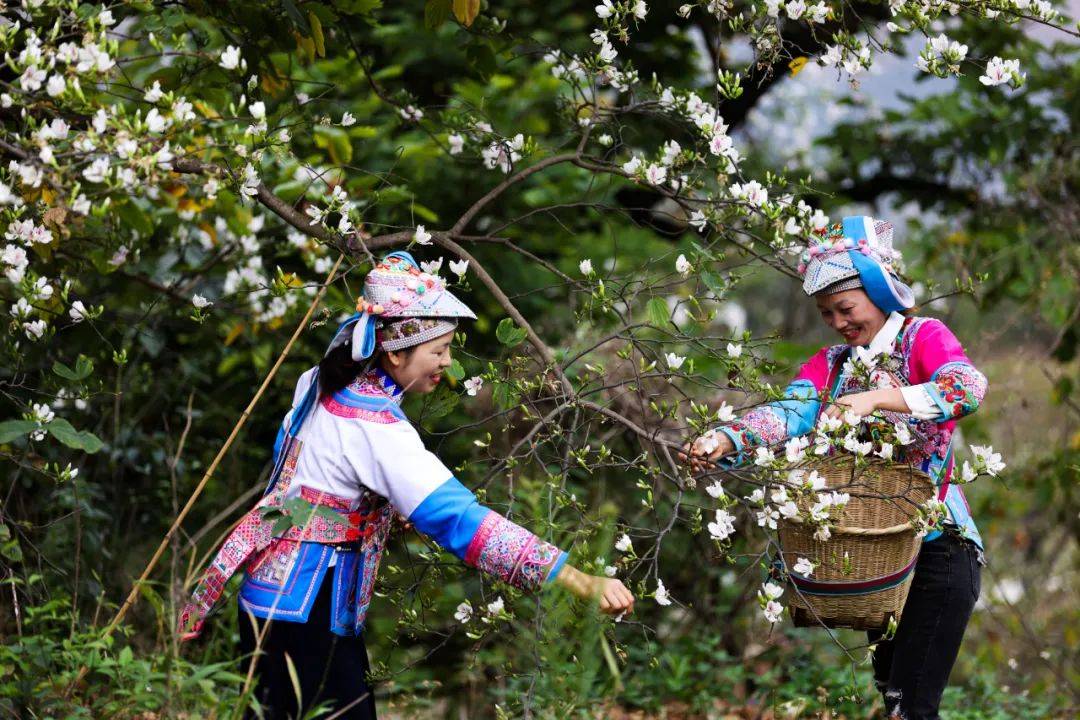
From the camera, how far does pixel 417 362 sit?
3066 mm

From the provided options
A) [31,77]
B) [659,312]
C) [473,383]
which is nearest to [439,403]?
[473,383]

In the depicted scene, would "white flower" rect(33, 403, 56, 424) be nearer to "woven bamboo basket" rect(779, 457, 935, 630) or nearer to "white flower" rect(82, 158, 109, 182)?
"white flower" rect(82, 158, 109, 182)

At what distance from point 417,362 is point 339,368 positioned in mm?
195

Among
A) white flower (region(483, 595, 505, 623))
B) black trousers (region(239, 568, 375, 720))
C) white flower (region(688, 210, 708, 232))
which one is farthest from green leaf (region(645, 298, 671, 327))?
black trousers (region(239, 568, 375, 720))

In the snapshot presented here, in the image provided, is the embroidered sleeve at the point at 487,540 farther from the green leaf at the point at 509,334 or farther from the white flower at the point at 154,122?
the white flower at the point at 154,122

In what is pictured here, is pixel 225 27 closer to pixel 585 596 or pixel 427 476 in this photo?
pixel 427 476

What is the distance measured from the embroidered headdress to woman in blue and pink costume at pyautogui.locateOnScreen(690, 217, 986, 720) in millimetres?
770

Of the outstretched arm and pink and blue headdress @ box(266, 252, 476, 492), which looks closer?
the outstretched arm

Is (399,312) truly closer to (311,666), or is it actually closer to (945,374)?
(311,666)

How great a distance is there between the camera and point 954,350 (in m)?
3.24

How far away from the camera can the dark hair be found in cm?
304

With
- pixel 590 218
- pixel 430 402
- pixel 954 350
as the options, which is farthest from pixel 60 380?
pixel 590 218

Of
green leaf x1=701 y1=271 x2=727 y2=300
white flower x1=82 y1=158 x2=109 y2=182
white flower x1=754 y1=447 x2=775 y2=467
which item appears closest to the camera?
white flower x1=82 y1=158 x2=109 y2=182

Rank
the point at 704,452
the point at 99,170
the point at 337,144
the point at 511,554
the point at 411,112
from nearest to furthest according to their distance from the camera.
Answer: the point at 99,170, the point at 511,554, the point at 704,452, the point at 411,112, the point at 337,144
